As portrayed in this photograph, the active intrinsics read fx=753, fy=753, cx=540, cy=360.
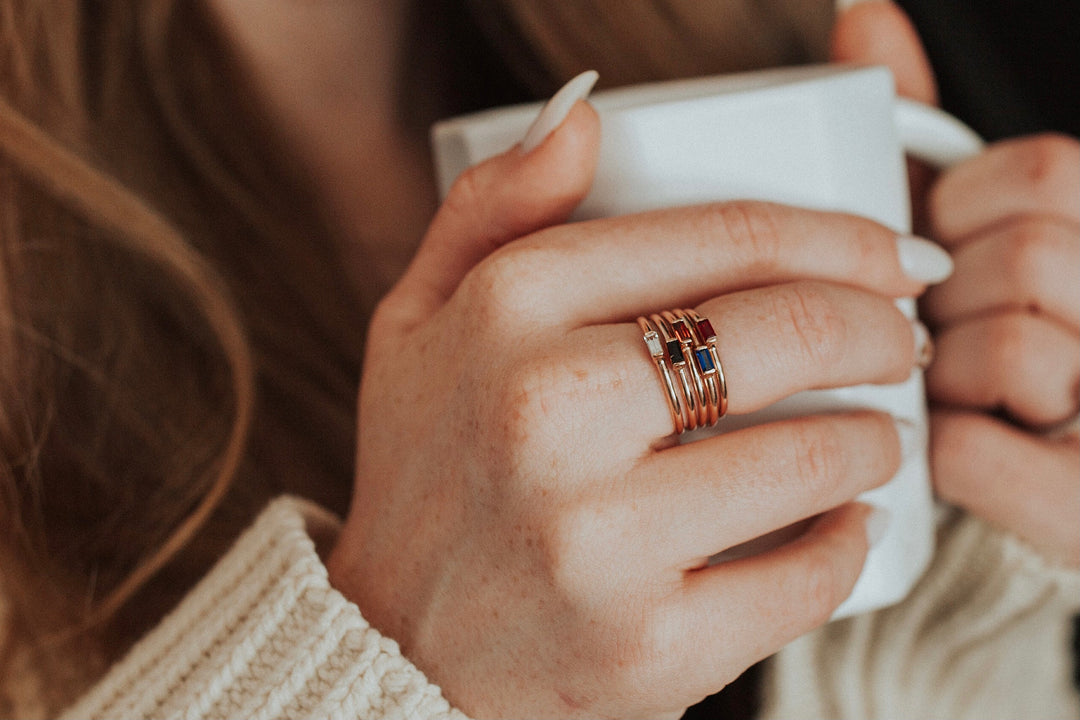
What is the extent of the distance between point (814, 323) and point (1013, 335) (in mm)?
365

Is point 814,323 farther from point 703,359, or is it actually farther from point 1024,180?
point 1024,180

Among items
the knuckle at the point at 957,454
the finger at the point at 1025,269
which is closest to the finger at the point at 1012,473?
the knuckle at the point at 957,454

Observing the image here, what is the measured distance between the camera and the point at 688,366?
0.49 metres

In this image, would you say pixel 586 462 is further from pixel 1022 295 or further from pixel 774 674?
pixel 774 674

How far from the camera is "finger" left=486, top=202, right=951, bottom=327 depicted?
0.53 meters

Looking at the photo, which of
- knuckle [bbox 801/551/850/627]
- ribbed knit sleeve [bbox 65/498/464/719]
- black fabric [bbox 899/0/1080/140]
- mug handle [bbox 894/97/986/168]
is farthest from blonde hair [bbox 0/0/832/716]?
knuckle [bbox 801/551/850/627]

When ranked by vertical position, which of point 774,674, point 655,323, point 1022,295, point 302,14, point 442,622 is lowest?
point 774,674

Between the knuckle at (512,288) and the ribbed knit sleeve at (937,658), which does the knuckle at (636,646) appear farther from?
the ribbed knit sleeve at (937,658)

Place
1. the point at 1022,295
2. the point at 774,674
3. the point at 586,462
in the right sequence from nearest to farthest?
1. the point at 586,462
2. the point at 1022,295
3. the point at 774,674

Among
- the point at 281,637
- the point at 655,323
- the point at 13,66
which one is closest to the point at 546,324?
the point at 655,323

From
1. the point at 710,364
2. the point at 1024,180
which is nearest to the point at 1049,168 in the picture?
the point at 1024,180

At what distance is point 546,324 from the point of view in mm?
537

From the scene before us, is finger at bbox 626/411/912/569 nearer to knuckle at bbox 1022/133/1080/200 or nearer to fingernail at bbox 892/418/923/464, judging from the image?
fingernail at bbox 892/418/923/464

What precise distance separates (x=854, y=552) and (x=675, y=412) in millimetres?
186
